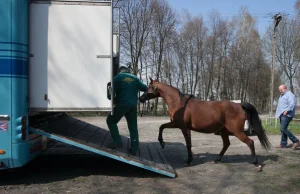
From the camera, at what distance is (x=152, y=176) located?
22.2 feet

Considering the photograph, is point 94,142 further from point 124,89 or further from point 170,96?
point 170,96

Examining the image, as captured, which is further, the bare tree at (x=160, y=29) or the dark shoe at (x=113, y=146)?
the bare tree at (x=160, y=29)

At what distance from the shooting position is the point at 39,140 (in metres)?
6.52

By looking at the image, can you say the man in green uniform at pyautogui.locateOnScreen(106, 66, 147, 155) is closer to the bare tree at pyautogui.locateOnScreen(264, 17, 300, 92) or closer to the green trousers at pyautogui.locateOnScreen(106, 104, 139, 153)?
the green trousers at pyautogui.locateOnScreen(106, 104, 139, 153)

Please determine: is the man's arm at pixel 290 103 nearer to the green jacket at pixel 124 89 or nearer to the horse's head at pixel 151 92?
the horse's head at pixel 151 92

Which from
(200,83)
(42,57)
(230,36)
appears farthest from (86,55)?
(230,36)

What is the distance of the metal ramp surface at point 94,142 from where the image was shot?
617 cm

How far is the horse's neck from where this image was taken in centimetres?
795

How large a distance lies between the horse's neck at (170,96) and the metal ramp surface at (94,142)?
1233 mm

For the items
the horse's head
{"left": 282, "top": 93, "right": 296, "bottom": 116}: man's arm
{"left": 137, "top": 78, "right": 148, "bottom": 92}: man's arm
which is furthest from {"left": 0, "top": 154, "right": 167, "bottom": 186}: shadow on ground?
{"left": 282, "top": 93, "right": 296, "bottom": 116}: man's arm

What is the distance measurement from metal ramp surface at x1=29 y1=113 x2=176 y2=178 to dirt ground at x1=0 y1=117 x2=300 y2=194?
26cm

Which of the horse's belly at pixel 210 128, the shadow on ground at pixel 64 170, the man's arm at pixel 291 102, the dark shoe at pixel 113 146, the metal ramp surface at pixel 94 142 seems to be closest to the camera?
the metal ramp surface at pixel 94 142

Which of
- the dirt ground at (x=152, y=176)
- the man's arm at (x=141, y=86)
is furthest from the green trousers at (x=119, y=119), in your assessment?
the dirt ground at (x=152, y=176)

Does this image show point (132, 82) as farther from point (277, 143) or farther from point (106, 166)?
point (277, 143)
